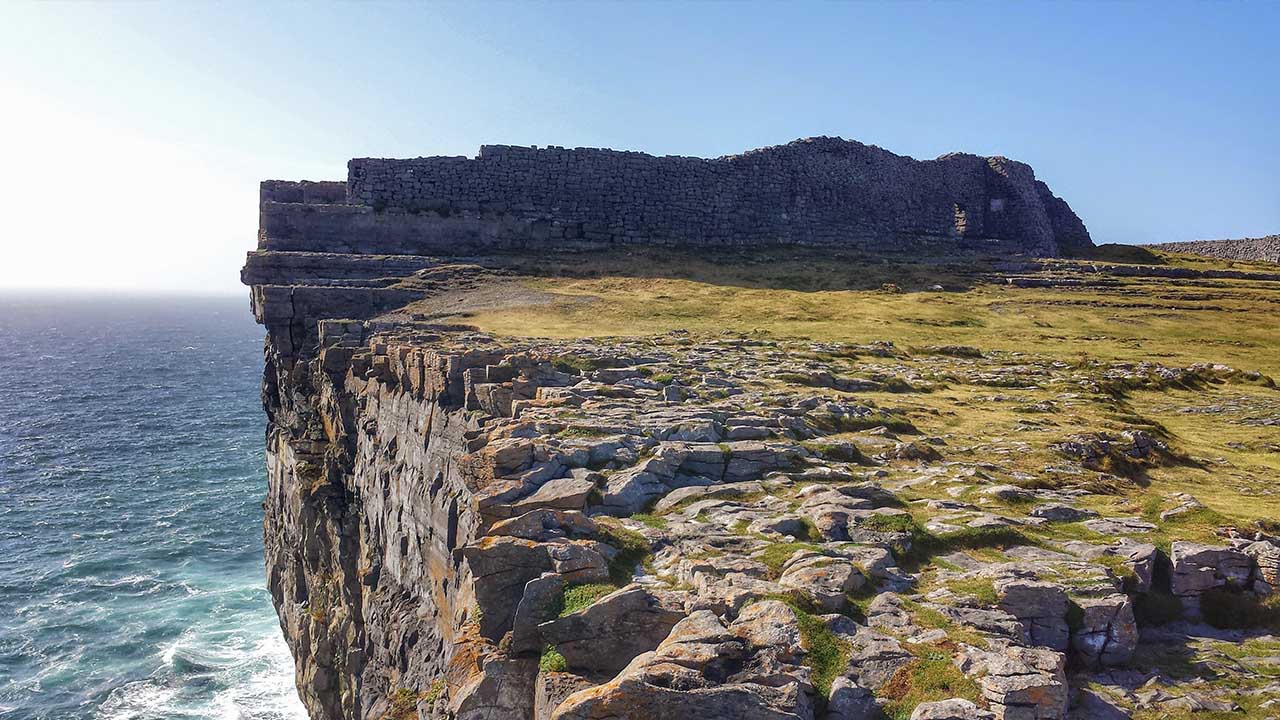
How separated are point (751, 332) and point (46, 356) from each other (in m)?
106

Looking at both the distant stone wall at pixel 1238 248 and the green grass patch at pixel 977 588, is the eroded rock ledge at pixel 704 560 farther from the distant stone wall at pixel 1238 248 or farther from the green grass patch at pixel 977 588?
the distant stone wall at pixel 1238 248

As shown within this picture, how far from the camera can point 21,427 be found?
185 feet

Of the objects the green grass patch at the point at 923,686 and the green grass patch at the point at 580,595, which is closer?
the green grass patch at the point at 923,686

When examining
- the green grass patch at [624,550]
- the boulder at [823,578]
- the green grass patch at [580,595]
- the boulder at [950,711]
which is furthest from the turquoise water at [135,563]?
the boulder at [950,711]

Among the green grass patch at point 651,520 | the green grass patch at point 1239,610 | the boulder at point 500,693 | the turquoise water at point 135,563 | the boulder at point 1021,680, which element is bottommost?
Result: the turquoise water at point 135,563

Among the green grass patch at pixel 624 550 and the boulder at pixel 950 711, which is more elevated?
the green grass patch at pixel 624 550

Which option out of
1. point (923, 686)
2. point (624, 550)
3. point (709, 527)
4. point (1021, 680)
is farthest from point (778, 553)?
point (1021, 680)

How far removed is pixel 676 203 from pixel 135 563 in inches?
1105

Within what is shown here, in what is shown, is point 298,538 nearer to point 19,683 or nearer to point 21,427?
point 19,683

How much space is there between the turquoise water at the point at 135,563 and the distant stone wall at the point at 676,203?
13595 millimetres

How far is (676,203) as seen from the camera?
4088cm

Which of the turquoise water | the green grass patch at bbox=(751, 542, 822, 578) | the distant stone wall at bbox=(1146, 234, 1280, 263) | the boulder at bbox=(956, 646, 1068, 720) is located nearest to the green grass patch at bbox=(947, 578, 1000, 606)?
the boulder at bbox=(956, 646, 1068, 720)

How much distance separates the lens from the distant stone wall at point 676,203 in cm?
3522

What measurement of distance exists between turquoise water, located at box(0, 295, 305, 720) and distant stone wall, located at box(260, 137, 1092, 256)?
13.6 metres
